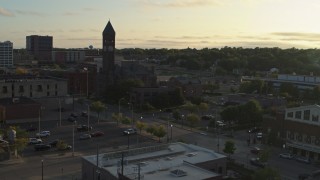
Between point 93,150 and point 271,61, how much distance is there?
79176 mm

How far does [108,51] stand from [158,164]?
119 ft

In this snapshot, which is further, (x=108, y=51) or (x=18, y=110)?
(x=108, y=51)

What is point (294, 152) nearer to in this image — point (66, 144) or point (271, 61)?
point (66, 144)

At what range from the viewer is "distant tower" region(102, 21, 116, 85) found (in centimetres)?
5344

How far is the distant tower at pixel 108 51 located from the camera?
5344 cm

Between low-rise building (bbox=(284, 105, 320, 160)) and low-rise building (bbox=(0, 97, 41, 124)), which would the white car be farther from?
low-rise building (bbox=(284, 105, 320, 160))

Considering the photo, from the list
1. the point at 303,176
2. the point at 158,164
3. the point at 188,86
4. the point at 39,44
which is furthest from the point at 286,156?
the point at 39,44

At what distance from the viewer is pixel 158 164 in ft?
65.1

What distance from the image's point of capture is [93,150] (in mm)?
27406

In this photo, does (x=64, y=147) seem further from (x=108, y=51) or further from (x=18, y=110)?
(x=108, y=51)

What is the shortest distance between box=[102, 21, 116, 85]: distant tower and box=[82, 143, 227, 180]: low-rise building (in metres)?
31.6

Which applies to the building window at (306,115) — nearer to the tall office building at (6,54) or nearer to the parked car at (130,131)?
the parked car at (130,131)

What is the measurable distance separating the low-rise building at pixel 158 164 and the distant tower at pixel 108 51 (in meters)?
31.6

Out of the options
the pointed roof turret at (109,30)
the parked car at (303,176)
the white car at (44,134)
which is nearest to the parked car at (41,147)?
the white car at (44,134)
